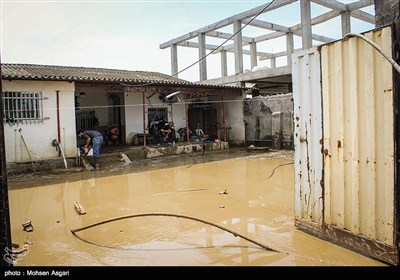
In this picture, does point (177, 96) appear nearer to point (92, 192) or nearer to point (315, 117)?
point (92, 192)

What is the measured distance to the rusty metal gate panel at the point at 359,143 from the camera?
330 cm

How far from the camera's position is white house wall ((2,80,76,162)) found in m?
11.1

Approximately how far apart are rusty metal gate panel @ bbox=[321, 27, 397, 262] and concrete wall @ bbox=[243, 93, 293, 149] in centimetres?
Result: 1172

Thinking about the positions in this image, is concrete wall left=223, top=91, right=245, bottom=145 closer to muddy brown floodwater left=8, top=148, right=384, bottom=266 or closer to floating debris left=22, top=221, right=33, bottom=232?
muddy brown floodwater left=8, top=148, right=384, bottom=266

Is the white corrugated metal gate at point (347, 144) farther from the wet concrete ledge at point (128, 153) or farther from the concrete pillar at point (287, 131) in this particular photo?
the concrete pillar at point (287, 131)

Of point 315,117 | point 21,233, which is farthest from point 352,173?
point 21,233

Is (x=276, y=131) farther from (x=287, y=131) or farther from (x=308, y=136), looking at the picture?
(x=308, y=136)

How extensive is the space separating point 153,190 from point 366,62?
5920 millimetres

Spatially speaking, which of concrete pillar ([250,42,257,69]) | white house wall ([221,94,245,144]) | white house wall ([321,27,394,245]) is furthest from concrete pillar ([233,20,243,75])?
white house wall ([321,27,394,245])

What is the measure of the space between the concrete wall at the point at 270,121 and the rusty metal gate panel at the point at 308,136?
11.2m

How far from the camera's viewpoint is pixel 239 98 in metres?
18.5

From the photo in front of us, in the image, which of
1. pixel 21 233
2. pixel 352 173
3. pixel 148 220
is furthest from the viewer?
pixel 148 220

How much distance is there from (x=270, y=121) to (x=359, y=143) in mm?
13330

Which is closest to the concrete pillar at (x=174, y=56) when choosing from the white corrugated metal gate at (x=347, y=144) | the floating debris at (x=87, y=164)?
the floating debris at (x=87, y=164)
